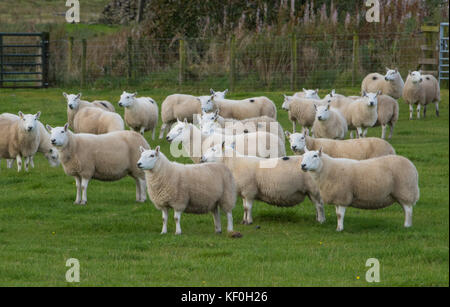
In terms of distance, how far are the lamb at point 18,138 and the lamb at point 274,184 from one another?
5.00 metres

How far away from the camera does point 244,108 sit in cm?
1758

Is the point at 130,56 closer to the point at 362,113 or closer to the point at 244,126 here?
the point at 362,113

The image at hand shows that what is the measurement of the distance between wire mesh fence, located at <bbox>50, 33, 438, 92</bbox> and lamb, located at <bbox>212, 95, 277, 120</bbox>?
6901mm

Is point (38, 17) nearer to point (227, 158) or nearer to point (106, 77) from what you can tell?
Result: point (106, 77)

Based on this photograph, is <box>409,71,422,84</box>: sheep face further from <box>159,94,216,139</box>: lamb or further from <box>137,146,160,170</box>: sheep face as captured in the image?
<box>137,146,160,170</box>: sheep face

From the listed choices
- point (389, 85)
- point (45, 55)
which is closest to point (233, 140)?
point (389, 85)

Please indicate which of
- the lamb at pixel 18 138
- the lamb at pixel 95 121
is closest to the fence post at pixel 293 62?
the lamb at pixel 95 121

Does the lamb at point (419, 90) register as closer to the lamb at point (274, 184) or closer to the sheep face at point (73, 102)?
the sheep face at point (73, 102)

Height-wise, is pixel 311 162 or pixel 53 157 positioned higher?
pixel 311 162

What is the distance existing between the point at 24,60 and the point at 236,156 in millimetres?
18697

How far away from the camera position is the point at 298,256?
9156 mm

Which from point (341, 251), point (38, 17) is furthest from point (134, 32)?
point (341, 251)

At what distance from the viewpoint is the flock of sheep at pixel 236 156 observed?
33.4ft

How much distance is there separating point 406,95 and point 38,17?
24.0m
